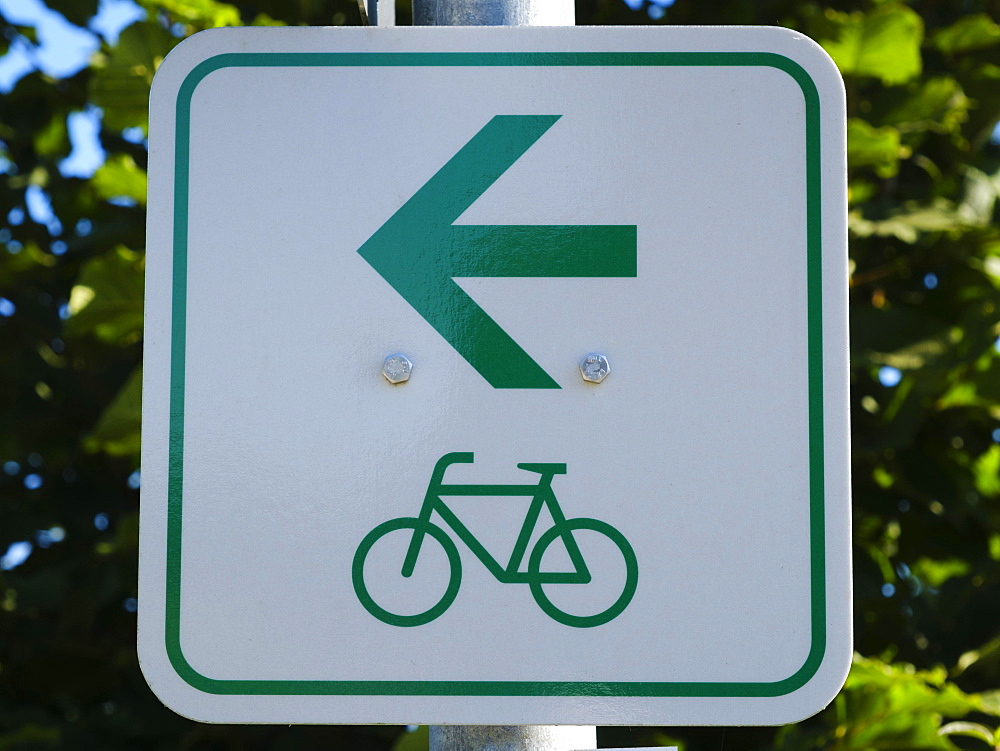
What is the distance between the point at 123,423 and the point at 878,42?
5.24ft

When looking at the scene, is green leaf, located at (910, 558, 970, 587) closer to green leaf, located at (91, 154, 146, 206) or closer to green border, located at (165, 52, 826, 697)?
green border, located at (165, 52, 826, 697)

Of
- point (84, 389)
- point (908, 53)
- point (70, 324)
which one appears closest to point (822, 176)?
point (908, 53)

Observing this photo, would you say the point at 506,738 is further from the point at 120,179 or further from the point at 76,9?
the point at 76,9

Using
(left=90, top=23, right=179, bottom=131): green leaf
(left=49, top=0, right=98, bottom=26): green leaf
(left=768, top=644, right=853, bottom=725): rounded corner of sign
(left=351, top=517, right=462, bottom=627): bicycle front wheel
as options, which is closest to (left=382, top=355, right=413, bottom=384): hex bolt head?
(left=351, top=517, right=462, bottom=627): bicycle front wheel

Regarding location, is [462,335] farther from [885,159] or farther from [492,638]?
[885,159]

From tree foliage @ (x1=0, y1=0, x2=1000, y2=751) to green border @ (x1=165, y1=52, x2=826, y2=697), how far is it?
834mm

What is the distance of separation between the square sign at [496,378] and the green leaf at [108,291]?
1.03 metres

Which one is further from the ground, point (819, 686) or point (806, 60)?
point (806, 60)

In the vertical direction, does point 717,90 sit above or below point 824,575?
above

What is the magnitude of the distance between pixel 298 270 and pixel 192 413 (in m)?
0.17

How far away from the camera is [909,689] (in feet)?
5.25

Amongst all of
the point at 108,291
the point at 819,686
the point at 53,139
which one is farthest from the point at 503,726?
the point at 53,139

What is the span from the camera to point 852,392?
2.12 meters

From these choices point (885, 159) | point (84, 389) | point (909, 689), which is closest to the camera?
point (909, 689)
